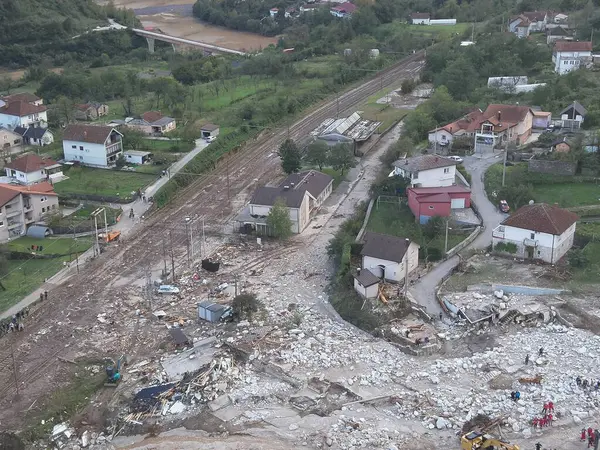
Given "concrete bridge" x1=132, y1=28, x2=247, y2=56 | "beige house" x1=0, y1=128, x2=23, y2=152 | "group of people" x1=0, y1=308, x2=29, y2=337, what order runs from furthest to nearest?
"concrete bridge" x1=132, y1=28, x2=247, y2=56, "beige house" x1=0, y1=128, x2=23, y2=152, "group of people" x1=0, y1=308, x2=29, y2=337

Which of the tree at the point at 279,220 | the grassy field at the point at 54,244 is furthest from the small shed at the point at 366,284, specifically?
the grassy field at the point at 54,244

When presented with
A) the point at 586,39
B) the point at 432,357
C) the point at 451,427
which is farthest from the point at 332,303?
the point at 586,39

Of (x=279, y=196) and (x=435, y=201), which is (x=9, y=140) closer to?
(x=279, y=196)

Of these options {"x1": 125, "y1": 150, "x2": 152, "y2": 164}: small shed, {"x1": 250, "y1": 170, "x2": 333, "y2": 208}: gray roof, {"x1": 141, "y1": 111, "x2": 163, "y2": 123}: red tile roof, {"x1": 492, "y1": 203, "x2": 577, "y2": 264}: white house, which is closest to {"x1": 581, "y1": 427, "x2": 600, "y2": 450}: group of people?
{"x1": 492, "y1": 203, "x2": 577, "y2": 264}: white house

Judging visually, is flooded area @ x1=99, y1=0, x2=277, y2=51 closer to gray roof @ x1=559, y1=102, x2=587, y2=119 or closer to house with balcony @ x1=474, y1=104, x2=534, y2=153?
house with balcony @ x1=474, y1=104, x2=534, y2=153

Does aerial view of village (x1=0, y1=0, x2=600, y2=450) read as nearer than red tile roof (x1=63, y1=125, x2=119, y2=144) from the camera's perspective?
Yes

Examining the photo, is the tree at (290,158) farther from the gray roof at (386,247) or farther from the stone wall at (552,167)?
the gray roof at (386,247)
